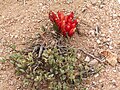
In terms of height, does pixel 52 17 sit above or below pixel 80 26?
above

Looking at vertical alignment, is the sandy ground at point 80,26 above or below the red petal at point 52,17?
below

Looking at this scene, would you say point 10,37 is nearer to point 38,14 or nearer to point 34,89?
point 38,14

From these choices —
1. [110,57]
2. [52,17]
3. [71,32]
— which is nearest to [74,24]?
[71,32]

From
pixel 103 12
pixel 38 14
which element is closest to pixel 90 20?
pixel 103 12

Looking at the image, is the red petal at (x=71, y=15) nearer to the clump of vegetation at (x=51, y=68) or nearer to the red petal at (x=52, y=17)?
the red petal at (x=52, y=17)

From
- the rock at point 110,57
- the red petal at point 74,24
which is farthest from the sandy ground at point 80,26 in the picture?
the red petal at point 74,24

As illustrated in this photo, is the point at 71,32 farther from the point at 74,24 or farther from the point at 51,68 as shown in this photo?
the point at 51,68
